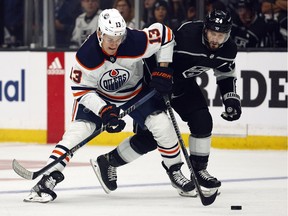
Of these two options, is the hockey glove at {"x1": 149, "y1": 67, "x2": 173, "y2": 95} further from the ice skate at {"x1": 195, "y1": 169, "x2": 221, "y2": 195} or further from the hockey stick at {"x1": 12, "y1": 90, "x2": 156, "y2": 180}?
the ice skate at {"x1": 195, "y1": 169, "x2": 221, "y2": 195}

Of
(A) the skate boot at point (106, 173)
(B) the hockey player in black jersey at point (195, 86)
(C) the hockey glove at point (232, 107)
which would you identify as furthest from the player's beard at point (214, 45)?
(A) the skate boot at point (106, 173)

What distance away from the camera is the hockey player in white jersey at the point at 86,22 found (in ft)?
33.2

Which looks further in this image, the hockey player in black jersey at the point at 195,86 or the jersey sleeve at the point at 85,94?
the hockey player in black jersey at the point at 195,86

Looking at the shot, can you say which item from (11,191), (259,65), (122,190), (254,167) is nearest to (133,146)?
(122,190)

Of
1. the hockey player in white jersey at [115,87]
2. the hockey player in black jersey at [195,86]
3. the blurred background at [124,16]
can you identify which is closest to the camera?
the hockey player in white jersey at [115,87]

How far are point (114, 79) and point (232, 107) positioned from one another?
2.38 ft

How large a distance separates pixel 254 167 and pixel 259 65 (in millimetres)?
1380

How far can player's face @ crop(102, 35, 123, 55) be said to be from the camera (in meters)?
6.36

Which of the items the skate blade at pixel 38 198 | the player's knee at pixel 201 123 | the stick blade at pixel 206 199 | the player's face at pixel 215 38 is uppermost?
the player's face at pixel 215 38

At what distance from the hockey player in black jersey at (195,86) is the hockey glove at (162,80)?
253mm

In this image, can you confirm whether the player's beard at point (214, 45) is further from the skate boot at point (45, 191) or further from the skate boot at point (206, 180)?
the skate boot at point (45, 191)

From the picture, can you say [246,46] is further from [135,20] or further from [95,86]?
[95,86]

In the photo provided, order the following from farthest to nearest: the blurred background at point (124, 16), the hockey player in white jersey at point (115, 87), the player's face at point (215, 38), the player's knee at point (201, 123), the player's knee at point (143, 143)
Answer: the blurred background at point (124, 16) < the player's knee at point (143, 143) < the player's knee at point (201, 123) < the player's face at point (215, 38) < the hockey player in white jersey at point (115, 87)

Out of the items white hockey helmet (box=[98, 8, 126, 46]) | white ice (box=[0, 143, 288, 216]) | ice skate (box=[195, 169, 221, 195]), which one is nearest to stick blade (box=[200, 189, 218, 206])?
white ice (box=[0, 143, 288, 216])
